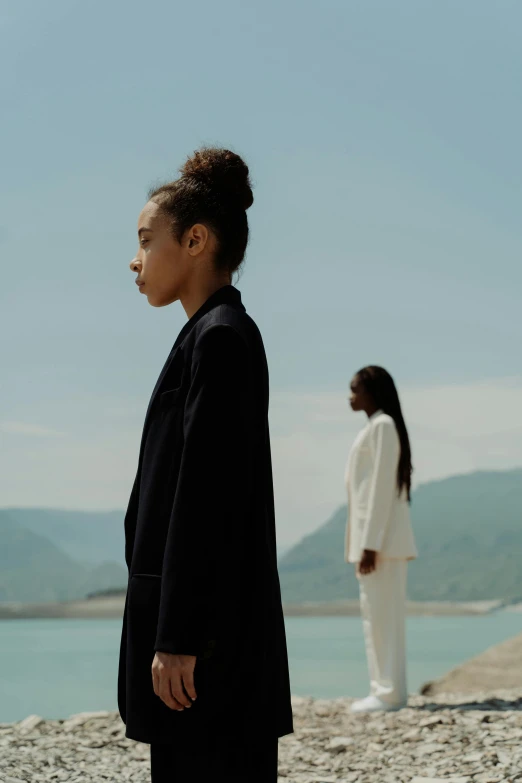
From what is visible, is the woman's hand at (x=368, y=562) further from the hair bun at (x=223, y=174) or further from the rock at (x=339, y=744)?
the hair bun at (x=223, y=174)

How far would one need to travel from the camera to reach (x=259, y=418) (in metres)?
2.45

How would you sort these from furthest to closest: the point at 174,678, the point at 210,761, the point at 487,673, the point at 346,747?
the point at 487,673, the point at 346,747, the point at 210,761, the point at 174,678

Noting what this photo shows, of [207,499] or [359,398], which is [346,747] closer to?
[359,398]

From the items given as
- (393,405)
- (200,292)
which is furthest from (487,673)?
(200,292)

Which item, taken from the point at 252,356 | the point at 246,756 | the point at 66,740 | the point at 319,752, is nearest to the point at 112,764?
the point at 66,740

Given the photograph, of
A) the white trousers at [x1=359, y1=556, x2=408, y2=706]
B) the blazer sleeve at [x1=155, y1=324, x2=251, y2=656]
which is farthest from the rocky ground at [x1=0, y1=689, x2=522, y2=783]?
the blazer sleeve at [x1=155, y1=324, x2=251, y2=656]

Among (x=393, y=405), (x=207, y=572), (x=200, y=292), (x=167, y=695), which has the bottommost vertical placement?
(x=167, y=695)

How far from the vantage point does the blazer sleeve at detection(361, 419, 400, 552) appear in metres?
6.87

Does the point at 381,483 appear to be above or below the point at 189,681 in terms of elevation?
above

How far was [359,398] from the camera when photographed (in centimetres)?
718

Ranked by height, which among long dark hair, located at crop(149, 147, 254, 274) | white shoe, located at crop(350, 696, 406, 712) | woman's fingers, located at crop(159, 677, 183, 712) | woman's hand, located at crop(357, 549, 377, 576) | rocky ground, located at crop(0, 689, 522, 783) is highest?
long dark hair, located at crop(149, 147, 254, 274)

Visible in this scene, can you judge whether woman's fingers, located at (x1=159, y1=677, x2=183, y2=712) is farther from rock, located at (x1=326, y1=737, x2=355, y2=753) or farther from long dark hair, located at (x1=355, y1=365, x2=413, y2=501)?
long dark hair, located at (x1=355, y1=365, x2=413, y2=501)

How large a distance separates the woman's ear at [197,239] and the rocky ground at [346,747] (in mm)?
3121

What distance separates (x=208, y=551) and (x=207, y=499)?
118 mm
